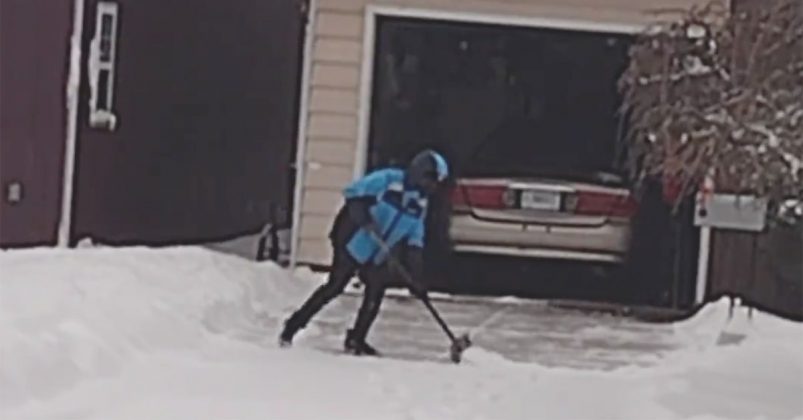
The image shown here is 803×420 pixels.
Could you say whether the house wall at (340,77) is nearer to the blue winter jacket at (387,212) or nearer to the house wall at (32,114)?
the house wall at (32,114)

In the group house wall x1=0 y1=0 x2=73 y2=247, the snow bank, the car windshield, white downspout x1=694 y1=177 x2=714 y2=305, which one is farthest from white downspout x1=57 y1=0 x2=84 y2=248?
white downspout x1=694 y1=177 x2=714 y2=305

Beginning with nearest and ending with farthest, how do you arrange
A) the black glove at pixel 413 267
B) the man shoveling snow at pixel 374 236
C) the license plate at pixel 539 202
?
the man shoveling snow at pixel 374 236
the black glove at pixel 413 267
the license plate at pixel 539 202

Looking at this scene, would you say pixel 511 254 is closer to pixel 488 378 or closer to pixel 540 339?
pixel 540 339

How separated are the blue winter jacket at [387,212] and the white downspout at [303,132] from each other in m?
4.73

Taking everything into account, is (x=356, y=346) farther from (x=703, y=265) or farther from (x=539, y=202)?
(x=703, y=265)

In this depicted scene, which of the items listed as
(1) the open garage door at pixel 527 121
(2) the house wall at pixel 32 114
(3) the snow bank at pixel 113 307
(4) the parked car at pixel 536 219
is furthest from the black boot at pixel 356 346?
(1) the open garage door at pixel 527 121

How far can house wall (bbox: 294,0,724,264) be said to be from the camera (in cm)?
1558

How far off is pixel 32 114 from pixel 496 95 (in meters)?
4.09

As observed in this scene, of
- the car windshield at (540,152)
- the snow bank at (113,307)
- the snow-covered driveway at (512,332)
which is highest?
the car windshield at (540,152)

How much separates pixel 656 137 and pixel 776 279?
5.37 meters

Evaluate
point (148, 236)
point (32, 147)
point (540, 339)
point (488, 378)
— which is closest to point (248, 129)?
point (148, 236)

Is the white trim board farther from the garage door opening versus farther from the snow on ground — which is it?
the snow on ground

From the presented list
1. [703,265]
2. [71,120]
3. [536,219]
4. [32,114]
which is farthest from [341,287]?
[703,265]

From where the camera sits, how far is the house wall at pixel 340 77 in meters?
15.6
